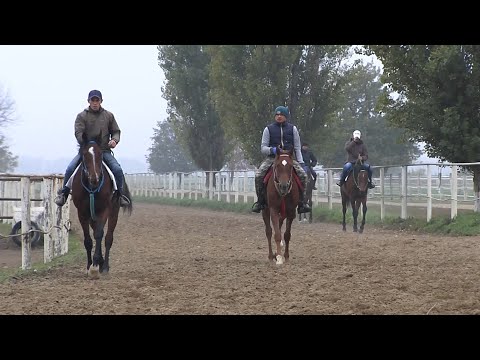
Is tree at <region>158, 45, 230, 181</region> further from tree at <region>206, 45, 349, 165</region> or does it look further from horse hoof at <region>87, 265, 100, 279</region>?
horse hoof at <region>87, 265, 100, 279</region>

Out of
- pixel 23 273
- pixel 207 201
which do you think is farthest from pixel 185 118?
pixel 23 273

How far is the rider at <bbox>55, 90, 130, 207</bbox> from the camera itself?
1055 cm

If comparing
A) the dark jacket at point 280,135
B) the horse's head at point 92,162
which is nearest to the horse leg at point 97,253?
the horse's head at point 92,162

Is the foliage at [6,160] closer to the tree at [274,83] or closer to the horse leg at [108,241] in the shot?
the tree at [274,83]

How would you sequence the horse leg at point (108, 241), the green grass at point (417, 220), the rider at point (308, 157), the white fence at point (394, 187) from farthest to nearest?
the rider at point (308, 157) < the white fence at point (394, 187) < the green grass at point (417, 220) < the horse leg at point (108, 241)

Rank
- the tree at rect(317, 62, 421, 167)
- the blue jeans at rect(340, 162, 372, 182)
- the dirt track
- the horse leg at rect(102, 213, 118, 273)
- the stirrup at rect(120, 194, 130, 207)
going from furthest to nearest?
the tree at rect(317, 62, 421, 167) → the blue jeans at rect(340, 162, 372, 182) → the stirrup at rect(120, 194, 130, 207) → the horse leg at rect(102, 213, 118, 273) → the dirt track

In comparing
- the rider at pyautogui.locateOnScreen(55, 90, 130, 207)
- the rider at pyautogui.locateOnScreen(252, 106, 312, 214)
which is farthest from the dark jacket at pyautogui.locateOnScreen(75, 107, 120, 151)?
the rider at pyautogui.locateOnScreen(252, 106, 312, 214)

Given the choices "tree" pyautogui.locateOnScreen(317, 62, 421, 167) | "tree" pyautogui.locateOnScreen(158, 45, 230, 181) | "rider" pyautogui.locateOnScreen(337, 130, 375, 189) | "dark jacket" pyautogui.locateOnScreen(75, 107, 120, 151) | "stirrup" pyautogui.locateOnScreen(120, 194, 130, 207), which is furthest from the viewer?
"tree" pyautogui.locateOnScreen(317, 62, 421, 167)

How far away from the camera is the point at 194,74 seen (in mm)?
45875

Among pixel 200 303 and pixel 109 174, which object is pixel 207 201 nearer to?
pixel 109 174

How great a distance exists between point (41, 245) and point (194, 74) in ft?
97.0

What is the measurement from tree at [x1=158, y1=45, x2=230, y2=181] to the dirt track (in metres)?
31.2

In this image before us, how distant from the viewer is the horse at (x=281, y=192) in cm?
1115

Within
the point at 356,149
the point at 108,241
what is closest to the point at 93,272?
the point at 108,241
